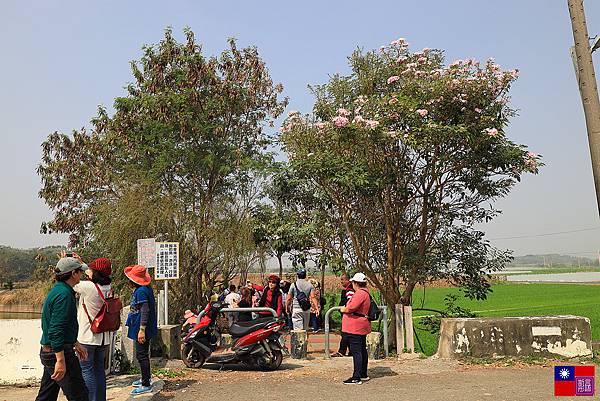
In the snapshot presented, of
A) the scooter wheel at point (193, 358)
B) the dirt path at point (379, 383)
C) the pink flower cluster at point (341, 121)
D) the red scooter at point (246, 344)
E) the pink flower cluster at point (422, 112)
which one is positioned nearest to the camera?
the dirt path at point (379, 383)

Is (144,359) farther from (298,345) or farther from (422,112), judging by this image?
(422,112)

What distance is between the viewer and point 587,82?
6.00 m

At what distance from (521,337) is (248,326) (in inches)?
182

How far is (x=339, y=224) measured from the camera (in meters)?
13.4

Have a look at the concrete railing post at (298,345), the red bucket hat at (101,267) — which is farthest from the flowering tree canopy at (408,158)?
the red bucket hat at (101,267)

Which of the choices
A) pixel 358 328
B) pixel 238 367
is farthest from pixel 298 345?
pixel 358 328

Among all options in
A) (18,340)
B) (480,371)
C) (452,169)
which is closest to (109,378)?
(18,340)

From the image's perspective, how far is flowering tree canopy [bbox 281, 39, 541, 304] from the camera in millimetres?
11539

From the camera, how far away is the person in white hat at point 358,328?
8422 millimetres

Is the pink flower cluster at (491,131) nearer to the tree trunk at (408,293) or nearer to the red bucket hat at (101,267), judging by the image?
the tree trunk at (408,293)

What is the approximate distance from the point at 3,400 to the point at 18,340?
1211 millimetres

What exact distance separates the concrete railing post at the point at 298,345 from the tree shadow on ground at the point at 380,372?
5.15 ft

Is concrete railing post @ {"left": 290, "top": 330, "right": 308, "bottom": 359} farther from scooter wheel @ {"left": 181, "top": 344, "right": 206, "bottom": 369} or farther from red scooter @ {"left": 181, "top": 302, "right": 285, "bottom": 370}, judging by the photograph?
scooter wheel @ {"left": 181, "top": 344, "right": 206, "bottom": 369}

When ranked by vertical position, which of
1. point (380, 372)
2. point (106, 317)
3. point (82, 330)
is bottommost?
point (380, 372)
